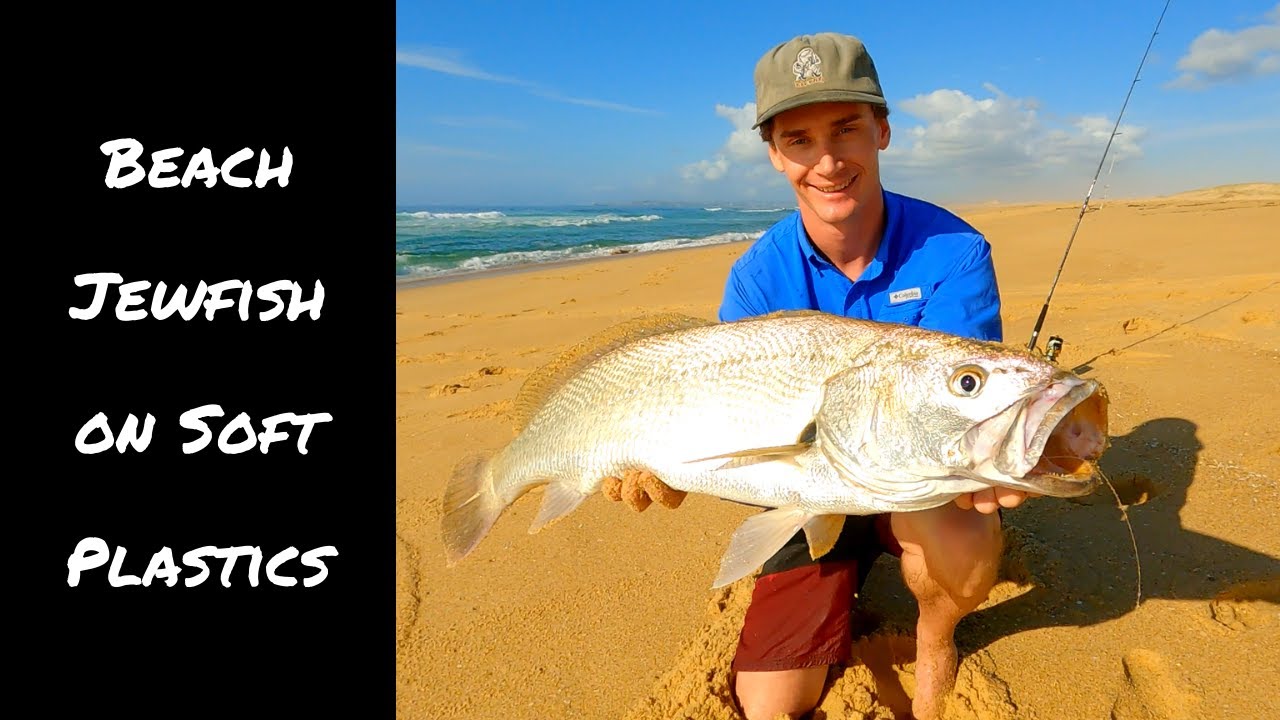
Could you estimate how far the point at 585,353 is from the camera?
2.96 meters

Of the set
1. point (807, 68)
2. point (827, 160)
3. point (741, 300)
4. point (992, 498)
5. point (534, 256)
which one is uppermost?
point (807, 68)

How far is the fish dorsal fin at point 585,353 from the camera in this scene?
110 inches

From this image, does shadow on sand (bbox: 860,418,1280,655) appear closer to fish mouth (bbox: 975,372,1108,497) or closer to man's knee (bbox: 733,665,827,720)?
man's knee (bbox: 733,665,827,720)

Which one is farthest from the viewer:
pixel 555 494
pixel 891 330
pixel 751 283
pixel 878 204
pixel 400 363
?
pixel 400 363

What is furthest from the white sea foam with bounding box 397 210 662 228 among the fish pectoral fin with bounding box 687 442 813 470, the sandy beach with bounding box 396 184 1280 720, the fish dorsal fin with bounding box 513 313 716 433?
the fish pectoral fin with bounding box 687 442 813 470

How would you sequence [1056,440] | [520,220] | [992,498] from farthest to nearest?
[520,220], [992,498], [1056,440]

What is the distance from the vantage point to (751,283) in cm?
318

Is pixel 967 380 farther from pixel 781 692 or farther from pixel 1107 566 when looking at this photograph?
pixel 1107 566

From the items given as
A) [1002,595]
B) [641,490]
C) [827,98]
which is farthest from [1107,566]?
[827,98]

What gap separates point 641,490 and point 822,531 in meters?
0.66

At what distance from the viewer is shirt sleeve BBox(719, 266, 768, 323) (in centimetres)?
317

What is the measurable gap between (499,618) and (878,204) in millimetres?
2406
